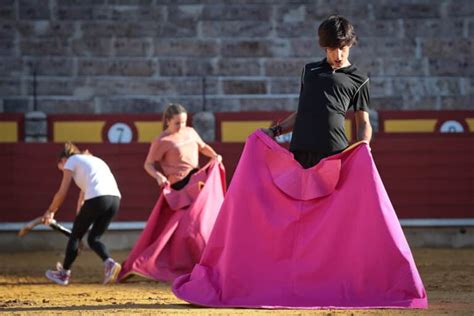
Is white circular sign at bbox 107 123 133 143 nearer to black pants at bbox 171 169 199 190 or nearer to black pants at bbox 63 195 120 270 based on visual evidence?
black pants at bbox 171 169 199 190

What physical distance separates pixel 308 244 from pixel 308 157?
1.36 ft

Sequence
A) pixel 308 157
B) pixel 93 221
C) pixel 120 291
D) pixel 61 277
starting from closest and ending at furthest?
1. pixel 308 157
2. pixel 120 291
3. pixel 93 221
4. pixel 61 277

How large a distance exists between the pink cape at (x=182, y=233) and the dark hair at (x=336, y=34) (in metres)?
3.02

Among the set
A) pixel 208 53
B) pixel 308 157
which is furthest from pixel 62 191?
pixel 208 53

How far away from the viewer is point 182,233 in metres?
8.25

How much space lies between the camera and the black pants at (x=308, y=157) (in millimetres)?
5531

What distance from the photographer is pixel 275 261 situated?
5.49 meters

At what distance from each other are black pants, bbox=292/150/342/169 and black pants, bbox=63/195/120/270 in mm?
2539

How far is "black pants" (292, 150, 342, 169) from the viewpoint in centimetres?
553

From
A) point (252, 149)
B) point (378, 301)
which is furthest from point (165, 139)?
point (378, 301)

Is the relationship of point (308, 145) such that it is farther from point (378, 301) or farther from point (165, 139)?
point (165, 139)

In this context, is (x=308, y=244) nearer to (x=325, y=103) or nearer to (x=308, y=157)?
(x=308, y=157)

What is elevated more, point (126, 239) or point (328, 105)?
point (328, 105)

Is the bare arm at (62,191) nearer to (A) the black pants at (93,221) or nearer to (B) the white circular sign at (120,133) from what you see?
(A) the black pants at (93,221)
